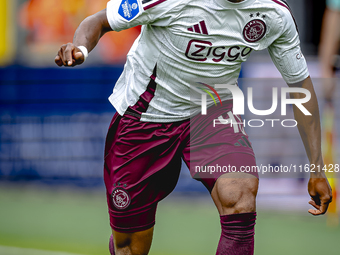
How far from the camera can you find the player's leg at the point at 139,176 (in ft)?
10.9

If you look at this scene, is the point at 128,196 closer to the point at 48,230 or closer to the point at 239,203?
the point at 239,203

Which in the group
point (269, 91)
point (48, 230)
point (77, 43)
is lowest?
point (48, 230)

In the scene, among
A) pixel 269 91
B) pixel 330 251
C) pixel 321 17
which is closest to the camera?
pixel 330 251

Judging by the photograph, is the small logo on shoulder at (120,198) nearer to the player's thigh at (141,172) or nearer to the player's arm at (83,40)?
the player's thigh at (141,172)

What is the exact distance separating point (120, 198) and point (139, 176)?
0.58 ft

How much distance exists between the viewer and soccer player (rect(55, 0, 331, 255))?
Result: 2.95m

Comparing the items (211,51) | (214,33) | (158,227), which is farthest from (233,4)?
(158,227)

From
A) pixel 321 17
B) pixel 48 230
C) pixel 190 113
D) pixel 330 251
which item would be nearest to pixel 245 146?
pixel 190 113

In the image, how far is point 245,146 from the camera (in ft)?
10.4

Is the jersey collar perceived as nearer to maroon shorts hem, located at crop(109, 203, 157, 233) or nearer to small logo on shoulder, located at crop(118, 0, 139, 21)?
small logo on shoulder, located at crop(118, 0, 139, 21)

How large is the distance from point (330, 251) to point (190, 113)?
2506mm

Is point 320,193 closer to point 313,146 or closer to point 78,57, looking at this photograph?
point 313,146

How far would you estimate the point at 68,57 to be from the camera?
8.71ft

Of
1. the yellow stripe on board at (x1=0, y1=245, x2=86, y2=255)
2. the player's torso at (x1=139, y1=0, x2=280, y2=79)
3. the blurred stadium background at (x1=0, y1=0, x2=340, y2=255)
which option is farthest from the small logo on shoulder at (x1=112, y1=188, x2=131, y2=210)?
the blurred stadium background at (x1=0, y1=0, x2=340, y2=255)
